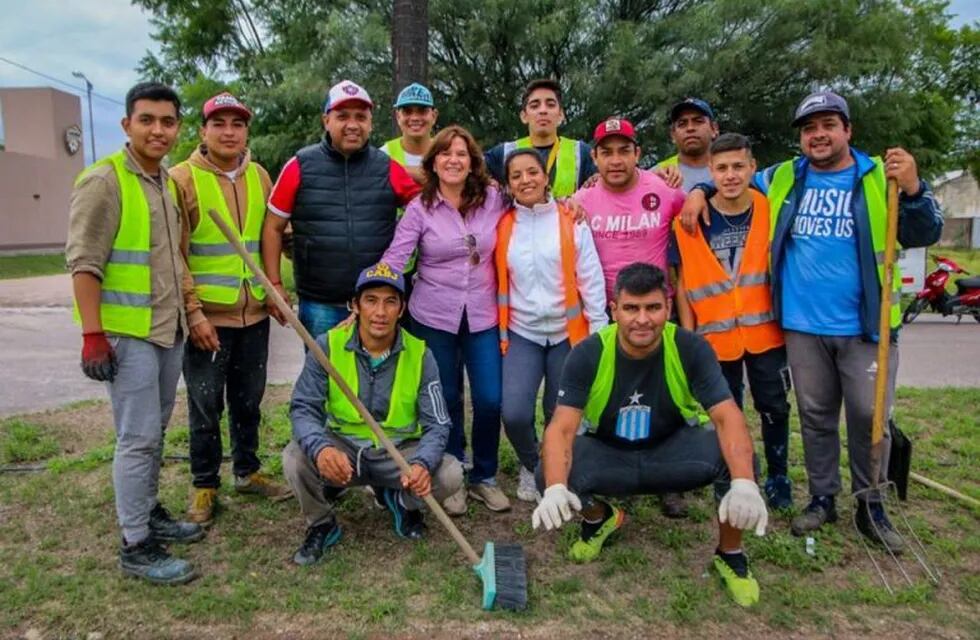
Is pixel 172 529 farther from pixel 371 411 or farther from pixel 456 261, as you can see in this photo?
pixel 456 261

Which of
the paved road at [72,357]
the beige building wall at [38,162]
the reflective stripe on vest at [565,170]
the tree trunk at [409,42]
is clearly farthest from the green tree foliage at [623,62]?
the beige building wall at [38,162]

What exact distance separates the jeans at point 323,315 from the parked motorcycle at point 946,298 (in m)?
10.8

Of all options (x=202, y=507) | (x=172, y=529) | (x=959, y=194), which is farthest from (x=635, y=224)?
(x=959, y=194)

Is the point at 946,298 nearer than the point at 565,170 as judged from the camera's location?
No

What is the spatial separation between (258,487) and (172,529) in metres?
0.59

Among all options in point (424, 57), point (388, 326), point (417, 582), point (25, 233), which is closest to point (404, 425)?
point (388, 326)

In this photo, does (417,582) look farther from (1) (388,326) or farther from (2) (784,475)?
(2) (784,475)

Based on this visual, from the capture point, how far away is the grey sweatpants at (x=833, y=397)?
3.68m

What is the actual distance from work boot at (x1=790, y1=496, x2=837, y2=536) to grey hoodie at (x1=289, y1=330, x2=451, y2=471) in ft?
6.18

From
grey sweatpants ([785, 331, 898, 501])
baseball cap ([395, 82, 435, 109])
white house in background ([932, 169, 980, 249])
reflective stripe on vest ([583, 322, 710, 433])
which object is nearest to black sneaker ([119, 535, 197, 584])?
reflective stripe on vest ([583, 322, 710, 433])

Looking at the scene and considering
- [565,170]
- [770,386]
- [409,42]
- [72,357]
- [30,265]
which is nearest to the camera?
[770,386]

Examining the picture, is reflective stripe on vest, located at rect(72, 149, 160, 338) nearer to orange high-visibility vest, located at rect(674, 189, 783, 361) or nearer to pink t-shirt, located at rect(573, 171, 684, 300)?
pink t-shirt, located at rect(573, 171, 684, 300)

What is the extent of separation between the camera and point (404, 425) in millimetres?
3717

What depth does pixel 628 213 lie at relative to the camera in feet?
12.9
